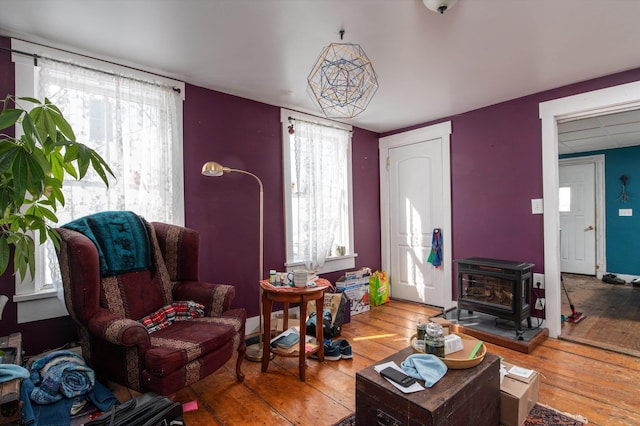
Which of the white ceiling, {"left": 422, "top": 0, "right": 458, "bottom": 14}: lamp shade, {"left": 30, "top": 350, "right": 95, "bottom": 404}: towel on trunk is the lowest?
{"left": 30, "top": 350, "right": 95, "bottom": 404}: towel on trunk

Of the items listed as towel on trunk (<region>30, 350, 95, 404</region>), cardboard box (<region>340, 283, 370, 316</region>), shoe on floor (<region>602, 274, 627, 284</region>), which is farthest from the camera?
shoe on floor (<region>602, 274, 627, 284</region>)

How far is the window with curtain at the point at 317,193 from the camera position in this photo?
348cm

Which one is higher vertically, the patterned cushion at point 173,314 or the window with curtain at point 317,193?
the window with curtain at point 317,193

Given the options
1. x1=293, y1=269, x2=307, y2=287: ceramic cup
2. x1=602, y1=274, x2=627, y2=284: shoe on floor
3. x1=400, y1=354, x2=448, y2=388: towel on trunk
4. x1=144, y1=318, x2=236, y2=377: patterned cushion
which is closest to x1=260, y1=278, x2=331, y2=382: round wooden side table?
x1=293, y1=269, x2=307, y2=287: ceramic cup

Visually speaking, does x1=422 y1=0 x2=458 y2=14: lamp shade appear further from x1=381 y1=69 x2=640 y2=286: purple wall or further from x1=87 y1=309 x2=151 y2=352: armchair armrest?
x1=87 y1=309 x2=151 y2=352: armchair armrest

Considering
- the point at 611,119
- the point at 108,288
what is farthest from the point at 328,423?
the point at 611,119

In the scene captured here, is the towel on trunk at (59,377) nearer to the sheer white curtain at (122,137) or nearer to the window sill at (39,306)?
the window sill at (39,306)

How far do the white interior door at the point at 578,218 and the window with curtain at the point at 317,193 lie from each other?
4.60 metres

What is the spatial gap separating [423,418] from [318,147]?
2.94 meters

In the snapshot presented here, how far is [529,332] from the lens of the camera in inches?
115

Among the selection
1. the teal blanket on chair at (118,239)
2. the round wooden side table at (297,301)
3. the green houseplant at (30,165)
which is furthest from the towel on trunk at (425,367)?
the teal blanket on chair at (118,239)

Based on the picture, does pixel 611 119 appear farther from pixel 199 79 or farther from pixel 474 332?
pixel 199 79

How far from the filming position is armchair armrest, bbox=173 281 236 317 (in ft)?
7.38

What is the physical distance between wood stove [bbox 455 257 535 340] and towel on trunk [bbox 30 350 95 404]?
310cm
